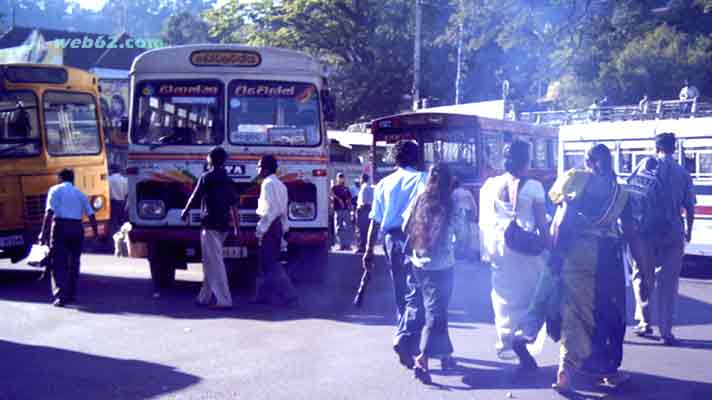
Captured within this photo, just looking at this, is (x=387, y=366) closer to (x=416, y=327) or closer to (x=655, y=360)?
(x=416, y=327)

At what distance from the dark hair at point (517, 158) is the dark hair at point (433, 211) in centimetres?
51

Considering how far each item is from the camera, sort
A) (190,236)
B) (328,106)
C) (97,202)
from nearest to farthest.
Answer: (190,236) → (328,106) → (97,202)

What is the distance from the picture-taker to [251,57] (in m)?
11.5

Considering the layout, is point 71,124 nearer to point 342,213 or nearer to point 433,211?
point 342,213

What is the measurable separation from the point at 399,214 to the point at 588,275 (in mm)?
1705

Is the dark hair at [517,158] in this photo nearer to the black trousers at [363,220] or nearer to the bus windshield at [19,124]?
the bus windshield at [19,124]

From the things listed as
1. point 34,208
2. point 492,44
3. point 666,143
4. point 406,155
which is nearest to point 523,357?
point 406,155

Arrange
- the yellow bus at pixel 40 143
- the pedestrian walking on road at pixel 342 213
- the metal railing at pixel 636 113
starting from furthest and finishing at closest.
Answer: the pedestrian walking on road at pixel 342 213
the metal railing at pixel 636 113
the yellow bus at pixel 40 143

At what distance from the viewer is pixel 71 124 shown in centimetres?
1385

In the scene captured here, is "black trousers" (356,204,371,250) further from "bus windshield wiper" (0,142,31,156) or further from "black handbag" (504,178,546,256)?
"black handbag" (504,178,546,256)

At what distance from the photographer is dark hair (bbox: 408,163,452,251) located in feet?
22.2

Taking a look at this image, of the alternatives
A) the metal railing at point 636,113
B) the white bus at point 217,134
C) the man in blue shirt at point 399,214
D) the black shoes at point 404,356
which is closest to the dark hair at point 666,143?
the man in blue shirt at point 399,214

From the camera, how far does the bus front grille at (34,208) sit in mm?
12742

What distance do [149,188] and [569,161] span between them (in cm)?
952
